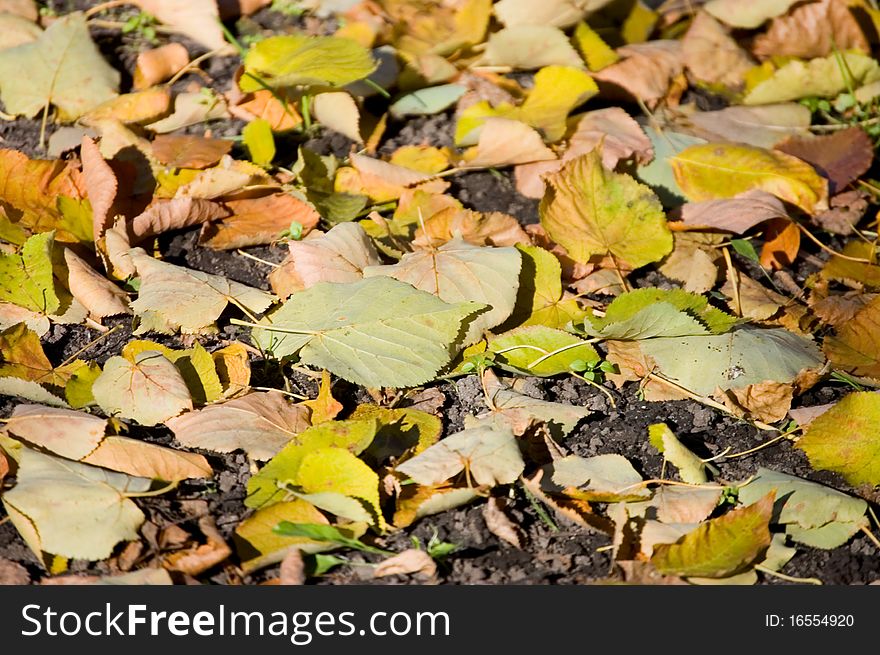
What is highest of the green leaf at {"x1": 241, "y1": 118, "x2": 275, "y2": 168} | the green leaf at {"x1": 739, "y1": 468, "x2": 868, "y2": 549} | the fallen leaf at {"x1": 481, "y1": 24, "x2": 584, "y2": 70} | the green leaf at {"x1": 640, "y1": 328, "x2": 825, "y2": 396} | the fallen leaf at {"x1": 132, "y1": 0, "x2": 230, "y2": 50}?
the fallen leaf at {"x1": 132, "y1": 0, "x2": 230, "y2": 50}

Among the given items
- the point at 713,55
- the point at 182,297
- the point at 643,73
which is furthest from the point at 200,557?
the point at 713,55

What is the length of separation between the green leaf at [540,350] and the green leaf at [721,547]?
43 centimetres

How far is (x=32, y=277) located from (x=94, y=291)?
109 millimetres

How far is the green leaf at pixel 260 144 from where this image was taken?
2225 mm

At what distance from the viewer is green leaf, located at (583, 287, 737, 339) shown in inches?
70.8

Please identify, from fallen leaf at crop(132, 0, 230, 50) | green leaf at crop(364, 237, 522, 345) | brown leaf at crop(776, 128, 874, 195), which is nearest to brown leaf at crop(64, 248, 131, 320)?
green leaf at crop(364, 237, 522, 345)

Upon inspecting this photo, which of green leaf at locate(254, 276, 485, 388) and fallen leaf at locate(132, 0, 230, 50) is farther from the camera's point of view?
fallen leaf at locate(132, 0, 230, 50)

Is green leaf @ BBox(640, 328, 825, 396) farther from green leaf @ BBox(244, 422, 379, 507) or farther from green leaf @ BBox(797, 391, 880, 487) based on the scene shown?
green leaf @ BBox(244, 422, 379, 507)

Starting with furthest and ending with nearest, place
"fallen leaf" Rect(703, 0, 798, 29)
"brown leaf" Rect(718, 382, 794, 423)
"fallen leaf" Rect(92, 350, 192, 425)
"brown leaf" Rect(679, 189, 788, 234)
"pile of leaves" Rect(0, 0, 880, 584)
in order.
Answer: "fallen leaf" Rect(703, 0, 798, 29), "brown leaf" Rect(679, 189, 788, 234), "brown leaf" Rect(718, 382, 794, 423), "fallen leaf" Rect(92, 350, 192, 425), "pile of leaves" Rect(0, 0, 880, 584)

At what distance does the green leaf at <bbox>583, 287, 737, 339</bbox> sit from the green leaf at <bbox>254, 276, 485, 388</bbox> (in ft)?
0.79

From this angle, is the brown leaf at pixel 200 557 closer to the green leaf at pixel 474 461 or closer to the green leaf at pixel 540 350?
the green leaf at pixel 474 461

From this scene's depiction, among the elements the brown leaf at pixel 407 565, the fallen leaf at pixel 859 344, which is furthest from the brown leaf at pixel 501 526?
the fallen leaf at pixel 859 344

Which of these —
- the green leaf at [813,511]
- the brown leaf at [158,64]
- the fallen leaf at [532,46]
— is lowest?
the green leaf at [813,511]

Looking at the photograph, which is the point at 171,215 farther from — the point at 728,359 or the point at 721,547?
the point at 721,547
